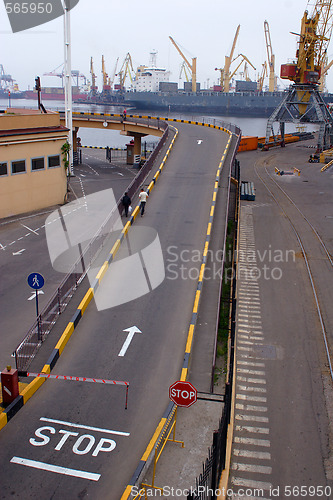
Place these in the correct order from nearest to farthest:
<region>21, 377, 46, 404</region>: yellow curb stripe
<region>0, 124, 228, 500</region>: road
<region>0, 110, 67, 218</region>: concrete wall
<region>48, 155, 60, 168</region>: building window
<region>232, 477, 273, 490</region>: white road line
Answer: <region>0, 124, 228, 500</region>: road, <region>232, 477, 273, 490</region>: white road line, <region>21, 377, 46, 404</region>: yellow curb stripe, <region>0, 110, 67, 218</region>: concrete wall, <region>48, 155, 60, 168</region>: building window

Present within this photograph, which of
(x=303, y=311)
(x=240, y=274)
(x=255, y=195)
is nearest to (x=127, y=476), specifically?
(x=303, y=311)

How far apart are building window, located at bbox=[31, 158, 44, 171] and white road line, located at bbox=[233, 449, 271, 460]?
80.1 ft

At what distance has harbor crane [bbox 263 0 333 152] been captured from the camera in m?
67.8

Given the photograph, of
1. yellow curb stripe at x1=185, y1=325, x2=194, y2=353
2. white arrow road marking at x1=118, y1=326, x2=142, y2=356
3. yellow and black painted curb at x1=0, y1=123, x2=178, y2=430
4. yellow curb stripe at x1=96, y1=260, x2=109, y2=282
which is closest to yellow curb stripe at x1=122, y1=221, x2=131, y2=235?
yellow and black painted curb at x1=0, y1=123, x2=178, y2=430

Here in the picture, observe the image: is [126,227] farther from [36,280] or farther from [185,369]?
[185,369]

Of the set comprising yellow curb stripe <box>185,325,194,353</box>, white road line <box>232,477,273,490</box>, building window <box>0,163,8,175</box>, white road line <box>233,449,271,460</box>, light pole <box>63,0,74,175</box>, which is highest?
light pole <box>63,0,74,175</box>

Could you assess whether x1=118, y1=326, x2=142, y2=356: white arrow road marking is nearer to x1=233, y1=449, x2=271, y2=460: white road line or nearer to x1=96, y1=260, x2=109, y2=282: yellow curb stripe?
x1=96, y1=260, x2=109, y2=282: yellow curb stripe

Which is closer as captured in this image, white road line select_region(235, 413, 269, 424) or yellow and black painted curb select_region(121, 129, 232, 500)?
yellow and black painted curb select_region(121, 129, 232, 500)

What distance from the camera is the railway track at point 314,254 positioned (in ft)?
62.1

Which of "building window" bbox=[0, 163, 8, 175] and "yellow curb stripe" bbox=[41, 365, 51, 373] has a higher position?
"building window" bbox=[0, 163, 8, 175]

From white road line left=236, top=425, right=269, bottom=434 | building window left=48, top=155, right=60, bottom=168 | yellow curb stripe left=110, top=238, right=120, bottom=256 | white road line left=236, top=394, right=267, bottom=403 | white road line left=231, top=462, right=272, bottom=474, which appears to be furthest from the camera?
building window left=48, top=155, right=60, bottom=168

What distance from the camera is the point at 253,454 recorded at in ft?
38.4

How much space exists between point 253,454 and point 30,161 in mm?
24639

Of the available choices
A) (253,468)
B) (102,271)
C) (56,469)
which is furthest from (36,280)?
(253,468)
